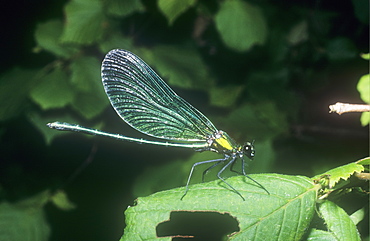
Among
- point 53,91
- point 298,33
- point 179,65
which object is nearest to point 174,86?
point 179,65

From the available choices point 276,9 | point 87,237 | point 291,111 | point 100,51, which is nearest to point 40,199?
point 87,237

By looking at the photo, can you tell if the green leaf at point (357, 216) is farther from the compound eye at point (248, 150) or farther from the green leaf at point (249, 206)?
the compound eye at point (248, 150)

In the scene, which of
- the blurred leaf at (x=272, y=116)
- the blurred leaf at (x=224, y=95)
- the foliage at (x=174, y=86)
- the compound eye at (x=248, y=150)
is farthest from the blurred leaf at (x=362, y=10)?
the compound eye at (x=248, y=150)

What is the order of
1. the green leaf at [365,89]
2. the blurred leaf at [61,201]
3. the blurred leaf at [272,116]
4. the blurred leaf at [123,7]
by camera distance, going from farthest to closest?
the blurred leaf at [61,201]
the blurred leaf at [272,116]
the blurred leaf at [123,7]
the green leaf at [365,89]

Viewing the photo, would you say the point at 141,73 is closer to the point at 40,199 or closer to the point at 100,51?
the point at 100,51

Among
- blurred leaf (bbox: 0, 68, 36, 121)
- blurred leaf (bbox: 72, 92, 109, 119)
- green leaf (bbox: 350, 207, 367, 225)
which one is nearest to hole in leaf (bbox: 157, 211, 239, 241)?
green leaf (bbox: 350, 207, 367, 225)
